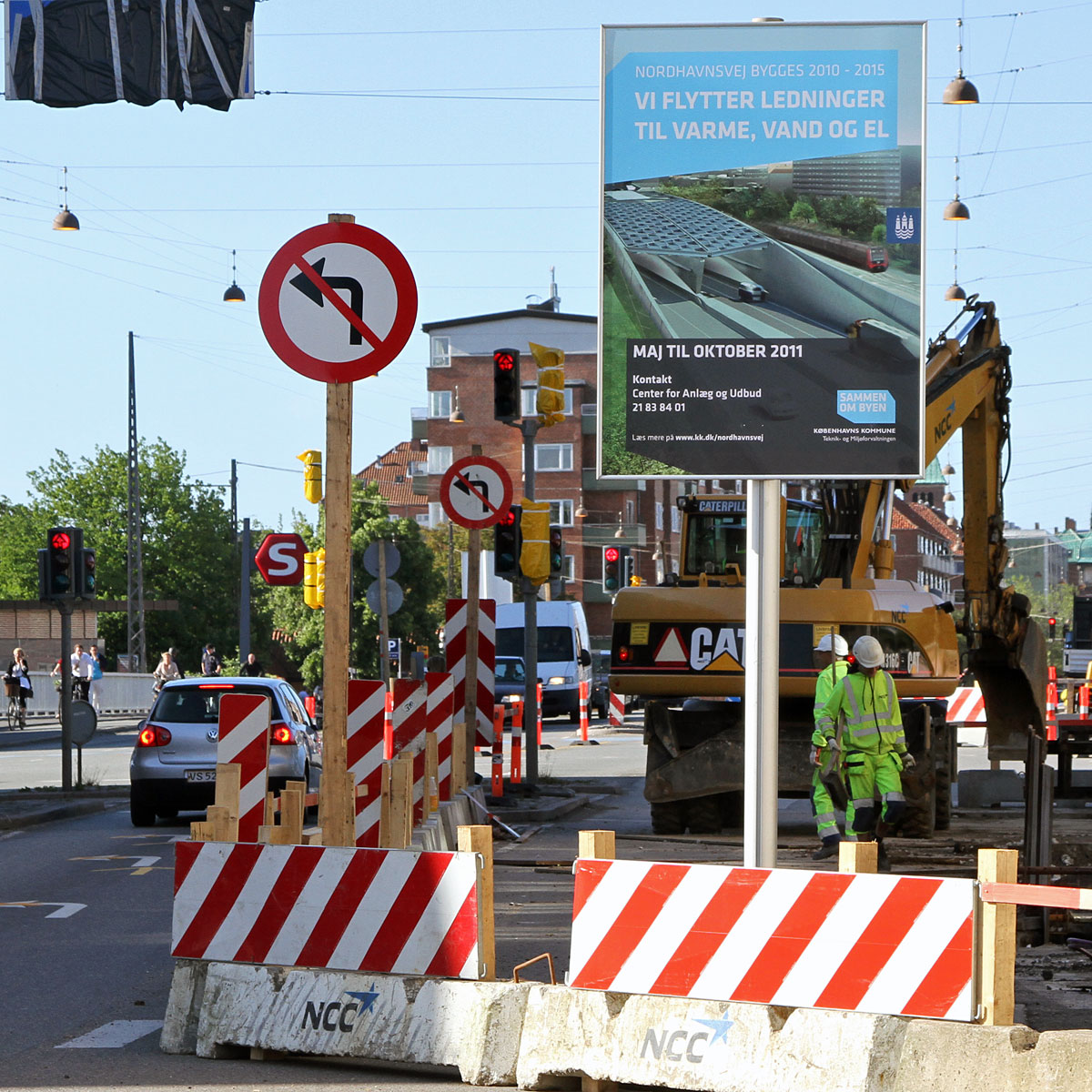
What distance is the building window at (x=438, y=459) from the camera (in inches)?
3634

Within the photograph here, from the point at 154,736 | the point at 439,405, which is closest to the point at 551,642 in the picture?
the point at 154,736

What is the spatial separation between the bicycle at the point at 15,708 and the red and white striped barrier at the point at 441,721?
97.1 feet

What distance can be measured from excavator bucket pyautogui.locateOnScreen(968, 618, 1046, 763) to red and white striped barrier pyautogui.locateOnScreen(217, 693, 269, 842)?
11.3 metres

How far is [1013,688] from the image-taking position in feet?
64.8

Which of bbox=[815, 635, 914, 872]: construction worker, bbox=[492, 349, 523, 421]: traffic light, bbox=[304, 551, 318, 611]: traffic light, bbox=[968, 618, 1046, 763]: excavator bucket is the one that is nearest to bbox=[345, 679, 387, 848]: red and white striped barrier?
bbox=[815, 635, 914, 872]: construction worker

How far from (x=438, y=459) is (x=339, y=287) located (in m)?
85.0

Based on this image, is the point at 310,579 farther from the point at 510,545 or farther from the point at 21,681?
the point at 21,681

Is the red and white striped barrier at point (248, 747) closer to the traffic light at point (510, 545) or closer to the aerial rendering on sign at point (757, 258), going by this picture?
the aerial rendering on sign at point (757, 258)

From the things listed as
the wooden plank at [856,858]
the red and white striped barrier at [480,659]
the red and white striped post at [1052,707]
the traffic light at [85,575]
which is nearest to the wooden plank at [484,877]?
the wooden plank at [856,858]

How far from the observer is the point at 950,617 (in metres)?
17.3

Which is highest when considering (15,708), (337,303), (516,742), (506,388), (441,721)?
(506,388)

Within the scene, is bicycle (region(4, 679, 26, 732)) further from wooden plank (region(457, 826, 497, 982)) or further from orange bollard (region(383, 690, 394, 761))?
wooden plank (region(457, 826, 497, 982))

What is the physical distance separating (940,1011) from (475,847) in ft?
5.78

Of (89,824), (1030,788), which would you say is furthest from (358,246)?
(89,824)
